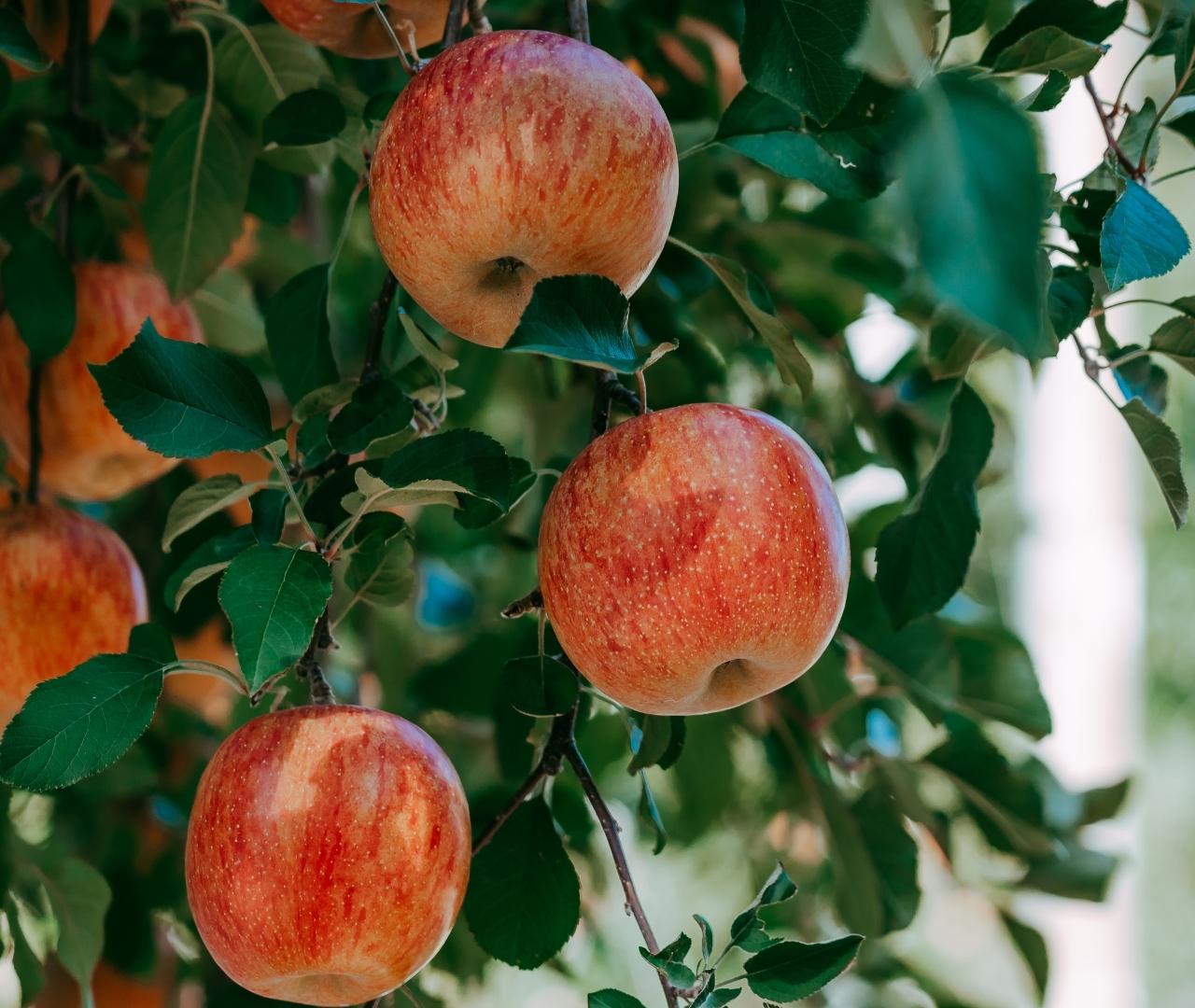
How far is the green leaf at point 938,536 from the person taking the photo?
82 cm

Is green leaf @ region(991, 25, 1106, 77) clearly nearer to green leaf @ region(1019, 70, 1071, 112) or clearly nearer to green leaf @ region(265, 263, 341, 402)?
green leaf @ region(1019, 70, 1071, 112)

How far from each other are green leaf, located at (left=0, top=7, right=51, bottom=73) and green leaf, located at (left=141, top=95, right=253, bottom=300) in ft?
0.55

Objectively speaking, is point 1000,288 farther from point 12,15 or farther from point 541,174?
point 12,15

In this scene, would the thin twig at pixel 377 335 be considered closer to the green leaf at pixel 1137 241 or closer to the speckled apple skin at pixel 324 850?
the speckled apple skin at pixel 324 850

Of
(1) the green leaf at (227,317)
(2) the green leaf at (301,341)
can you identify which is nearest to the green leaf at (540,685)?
(2) the green leaf at (301,341)

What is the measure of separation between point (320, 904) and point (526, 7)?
3.01 ft

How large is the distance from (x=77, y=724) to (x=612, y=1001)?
0.96 feet

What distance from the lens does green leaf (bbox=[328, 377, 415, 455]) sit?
0.68 m

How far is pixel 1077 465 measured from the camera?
2.27 m

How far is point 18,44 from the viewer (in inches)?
31.3

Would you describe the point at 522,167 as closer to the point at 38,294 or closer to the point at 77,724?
the point at 77,724

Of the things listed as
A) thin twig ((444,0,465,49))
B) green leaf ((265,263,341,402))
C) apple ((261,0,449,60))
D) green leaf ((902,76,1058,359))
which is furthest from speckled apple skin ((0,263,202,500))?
green leaf ((902,76,1058,359))

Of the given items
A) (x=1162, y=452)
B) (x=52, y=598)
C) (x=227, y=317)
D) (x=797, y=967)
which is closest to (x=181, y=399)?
(x=52, y=598)

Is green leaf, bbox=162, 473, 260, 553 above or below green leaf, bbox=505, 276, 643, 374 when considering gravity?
below
